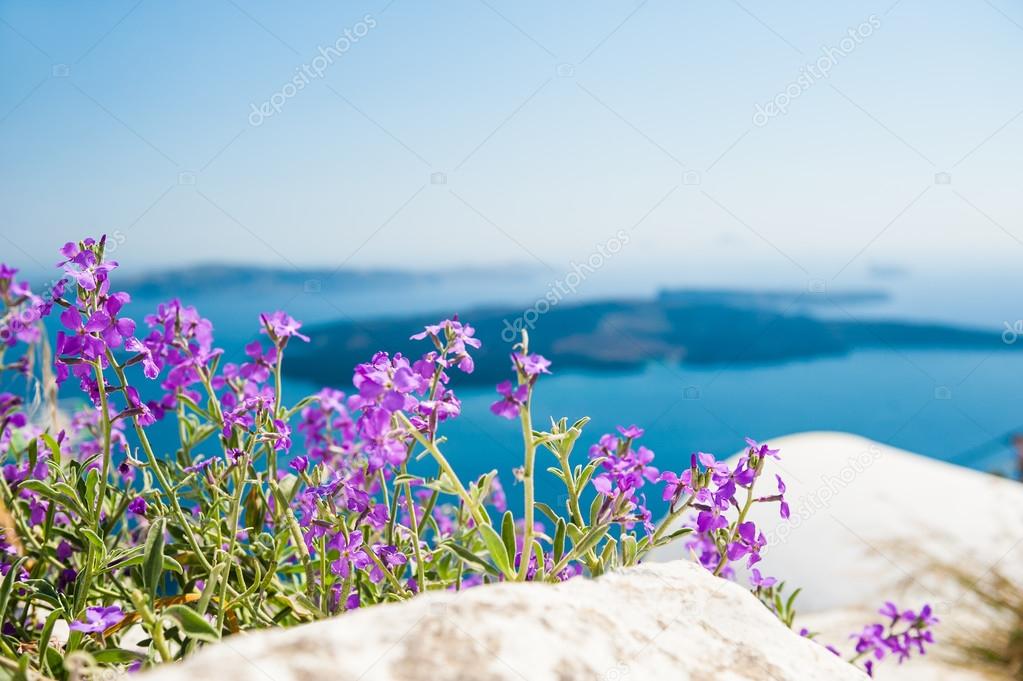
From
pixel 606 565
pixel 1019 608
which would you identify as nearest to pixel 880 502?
pixel 1019 608

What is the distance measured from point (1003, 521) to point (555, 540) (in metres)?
3.31

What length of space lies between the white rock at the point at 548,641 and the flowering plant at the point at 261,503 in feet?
0.38

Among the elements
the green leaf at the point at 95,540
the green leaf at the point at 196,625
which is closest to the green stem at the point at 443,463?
the green leaf at the point at 196,625

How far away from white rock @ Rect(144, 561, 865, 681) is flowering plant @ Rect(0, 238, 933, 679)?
12 centimetres

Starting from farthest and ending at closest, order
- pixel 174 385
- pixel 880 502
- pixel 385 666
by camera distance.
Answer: pixel 880 502 → pixel 174 385 → pixel 385 666

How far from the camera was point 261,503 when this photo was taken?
1121 millimetres

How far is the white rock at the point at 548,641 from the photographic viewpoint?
588 millimetres

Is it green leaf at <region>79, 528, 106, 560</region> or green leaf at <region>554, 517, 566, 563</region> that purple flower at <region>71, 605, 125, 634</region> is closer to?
green leaf at <region>79, 528, 106, 560</region>

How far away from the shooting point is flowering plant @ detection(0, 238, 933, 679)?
83 cm

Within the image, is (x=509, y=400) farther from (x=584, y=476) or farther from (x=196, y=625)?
(x=196, y=625)

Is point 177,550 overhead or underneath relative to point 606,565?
underneath

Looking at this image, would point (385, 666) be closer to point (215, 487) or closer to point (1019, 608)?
point (215, 487)

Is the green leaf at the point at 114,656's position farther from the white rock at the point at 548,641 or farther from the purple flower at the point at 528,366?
the purple flower at the point at 528,366

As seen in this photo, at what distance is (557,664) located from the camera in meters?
0.63
